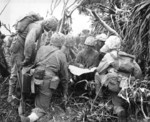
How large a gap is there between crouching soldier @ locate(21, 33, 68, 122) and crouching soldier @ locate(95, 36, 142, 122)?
73 cm

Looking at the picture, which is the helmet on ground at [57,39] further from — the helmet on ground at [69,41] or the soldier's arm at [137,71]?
the soldier's arm at [137,71]

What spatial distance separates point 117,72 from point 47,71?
1.24 metres

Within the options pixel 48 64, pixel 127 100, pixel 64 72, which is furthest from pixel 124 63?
pixel 48 64

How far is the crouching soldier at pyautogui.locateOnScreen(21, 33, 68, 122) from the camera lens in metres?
5.00

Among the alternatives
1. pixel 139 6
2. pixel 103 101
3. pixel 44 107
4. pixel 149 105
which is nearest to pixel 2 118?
pixel 44 107

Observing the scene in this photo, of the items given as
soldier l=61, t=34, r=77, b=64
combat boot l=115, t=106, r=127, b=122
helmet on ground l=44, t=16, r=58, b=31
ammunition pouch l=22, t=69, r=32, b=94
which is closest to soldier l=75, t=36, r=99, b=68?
soldier l=61, t=34, r=77, b=64

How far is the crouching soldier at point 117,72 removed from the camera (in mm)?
4945

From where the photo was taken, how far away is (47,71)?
505cm

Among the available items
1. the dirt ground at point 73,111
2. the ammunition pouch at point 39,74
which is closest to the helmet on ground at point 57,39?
the ammunition pouch at point 39,74

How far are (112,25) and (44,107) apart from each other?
3548 mm

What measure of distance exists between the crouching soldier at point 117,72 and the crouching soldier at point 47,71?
734mm

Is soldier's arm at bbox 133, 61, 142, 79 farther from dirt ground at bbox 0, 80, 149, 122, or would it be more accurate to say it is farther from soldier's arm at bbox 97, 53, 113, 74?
dirt ground at bbox 0, 80, 149, 122

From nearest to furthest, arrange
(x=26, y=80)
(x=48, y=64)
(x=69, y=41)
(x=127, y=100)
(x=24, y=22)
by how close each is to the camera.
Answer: (x=127, y=100) < (x=48, y=64) < (x=26, y=80) < (x=24, y=22) < (x=69, y=41)

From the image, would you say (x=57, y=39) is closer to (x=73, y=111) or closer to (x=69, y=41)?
(x=69, y=41)
